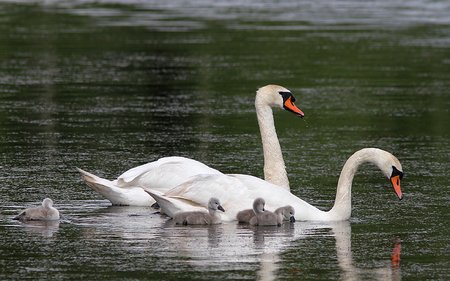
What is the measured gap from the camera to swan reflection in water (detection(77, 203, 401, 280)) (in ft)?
33.9

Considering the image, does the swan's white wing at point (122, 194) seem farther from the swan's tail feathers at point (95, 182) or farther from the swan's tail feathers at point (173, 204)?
the swan's tail feathers at point (173, 204)

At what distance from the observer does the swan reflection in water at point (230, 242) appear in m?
10.3

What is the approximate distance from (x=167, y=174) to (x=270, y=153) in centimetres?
111

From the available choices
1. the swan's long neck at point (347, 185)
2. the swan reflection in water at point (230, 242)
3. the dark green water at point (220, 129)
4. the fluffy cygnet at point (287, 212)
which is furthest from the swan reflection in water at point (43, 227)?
the swan's long neck at point (347, 185)

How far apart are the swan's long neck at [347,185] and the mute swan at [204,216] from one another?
115 cm

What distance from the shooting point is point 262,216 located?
12.3m

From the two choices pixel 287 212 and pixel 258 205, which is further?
pixel 287 212

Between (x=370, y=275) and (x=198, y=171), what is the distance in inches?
149

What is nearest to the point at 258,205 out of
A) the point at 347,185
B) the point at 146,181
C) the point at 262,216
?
the point at 262,216

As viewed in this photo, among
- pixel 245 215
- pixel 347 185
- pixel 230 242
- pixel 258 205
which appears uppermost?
pixel 347 185

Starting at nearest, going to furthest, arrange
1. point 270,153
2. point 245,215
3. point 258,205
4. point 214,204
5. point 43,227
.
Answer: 1. point 43,227
2. point 258,205
3. point 214,204
4. point 245,215
5. point 270,153

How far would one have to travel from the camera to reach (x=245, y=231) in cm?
1209

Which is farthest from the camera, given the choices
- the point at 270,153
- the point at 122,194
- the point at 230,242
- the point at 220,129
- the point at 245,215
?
the point at 220,129

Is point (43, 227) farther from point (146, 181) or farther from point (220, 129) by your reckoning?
point (220, 129)
